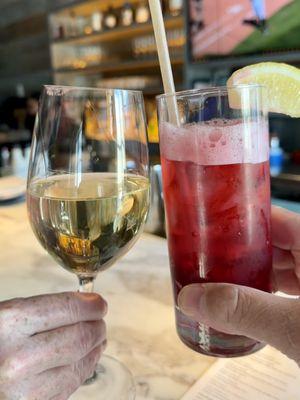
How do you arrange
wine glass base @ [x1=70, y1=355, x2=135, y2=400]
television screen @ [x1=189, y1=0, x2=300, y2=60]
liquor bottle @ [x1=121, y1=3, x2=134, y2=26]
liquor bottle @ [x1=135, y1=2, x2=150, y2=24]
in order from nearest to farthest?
wine glass base @ [x1=70, y1=355, x2=135, y2=400] → television screen @ [x1=189, y1=0, x2=300, y2=60] → liquor bottle @ [x1=135, y1=2, x2=150, y2=24] → liquor bottle @ [x1=121, y1=3, x2=134, y2=26]

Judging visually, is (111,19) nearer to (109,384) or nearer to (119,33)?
(119,33)

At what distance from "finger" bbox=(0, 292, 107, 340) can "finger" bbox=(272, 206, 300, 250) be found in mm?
347

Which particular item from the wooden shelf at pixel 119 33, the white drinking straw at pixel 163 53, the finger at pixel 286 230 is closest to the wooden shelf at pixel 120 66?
the wooden shelf at pixel 119 33

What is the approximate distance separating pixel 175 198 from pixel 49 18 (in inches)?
161

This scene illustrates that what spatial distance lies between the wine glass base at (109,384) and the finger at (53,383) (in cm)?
4

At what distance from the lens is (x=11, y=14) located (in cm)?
485

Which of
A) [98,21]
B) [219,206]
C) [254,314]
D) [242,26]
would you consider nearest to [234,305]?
[254,314]

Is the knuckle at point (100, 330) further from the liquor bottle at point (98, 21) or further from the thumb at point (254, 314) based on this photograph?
the liquor bottle at point (98, 21)

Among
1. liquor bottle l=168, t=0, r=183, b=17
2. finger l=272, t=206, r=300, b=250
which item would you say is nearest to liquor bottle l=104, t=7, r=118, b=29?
liquor bottle l=168, t=0, r=183, b=17

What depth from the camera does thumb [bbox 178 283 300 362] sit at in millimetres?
414

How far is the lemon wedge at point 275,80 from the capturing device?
22.0 inches

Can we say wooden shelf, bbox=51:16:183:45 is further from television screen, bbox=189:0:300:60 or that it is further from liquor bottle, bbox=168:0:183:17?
television screen, bbox=189:0:300:60

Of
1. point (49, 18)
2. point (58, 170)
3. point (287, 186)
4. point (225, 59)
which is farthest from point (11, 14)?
point (58, 170)

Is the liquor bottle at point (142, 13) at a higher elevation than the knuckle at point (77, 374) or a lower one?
higher
